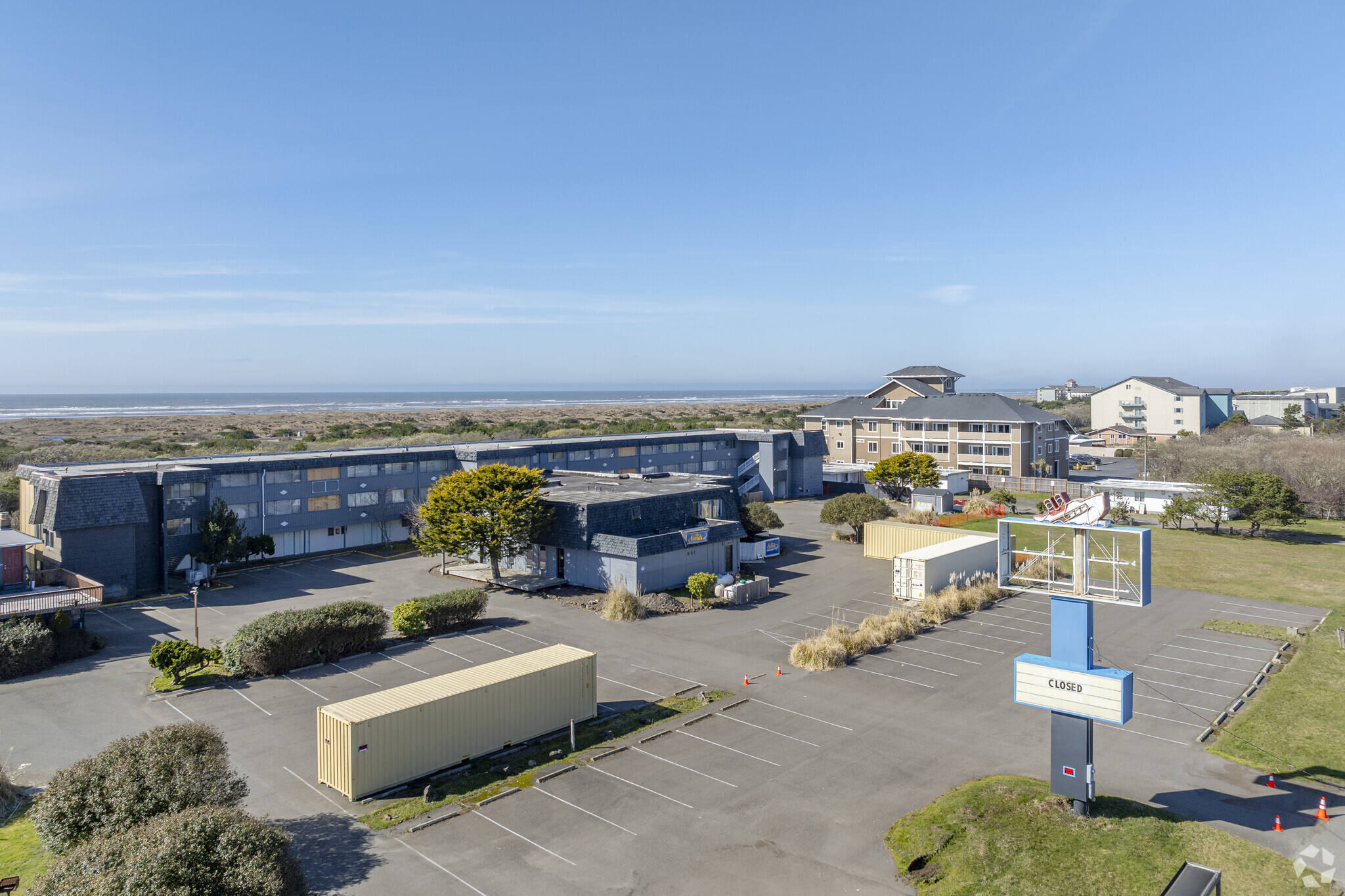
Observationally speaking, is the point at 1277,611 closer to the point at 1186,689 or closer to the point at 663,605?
the point at 1186,689

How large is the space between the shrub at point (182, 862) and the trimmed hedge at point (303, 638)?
15730 mm

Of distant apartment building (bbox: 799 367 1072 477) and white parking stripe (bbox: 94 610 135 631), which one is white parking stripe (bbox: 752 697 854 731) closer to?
white parking stripe (bbox: 94 610 135 631)

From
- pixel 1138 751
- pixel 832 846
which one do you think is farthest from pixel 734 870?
pixel 1138 751

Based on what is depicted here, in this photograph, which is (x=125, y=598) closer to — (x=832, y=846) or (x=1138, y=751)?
(x=832, y=846)

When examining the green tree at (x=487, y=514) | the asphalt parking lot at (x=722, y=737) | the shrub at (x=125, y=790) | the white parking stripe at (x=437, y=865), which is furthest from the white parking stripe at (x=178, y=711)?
the green tree at (x=487, y=514)

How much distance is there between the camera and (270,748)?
73.3ft

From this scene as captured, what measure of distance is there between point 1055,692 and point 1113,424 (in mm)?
127642

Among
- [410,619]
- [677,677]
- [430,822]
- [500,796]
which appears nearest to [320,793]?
[430,822]

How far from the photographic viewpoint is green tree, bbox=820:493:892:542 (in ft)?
172

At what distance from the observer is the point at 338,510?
50.8 meters

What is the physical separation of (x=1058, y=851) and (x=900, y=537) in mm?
31474

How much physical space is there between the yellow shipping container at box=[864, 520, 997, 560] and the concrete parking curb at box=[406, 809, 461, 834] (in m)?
33.1

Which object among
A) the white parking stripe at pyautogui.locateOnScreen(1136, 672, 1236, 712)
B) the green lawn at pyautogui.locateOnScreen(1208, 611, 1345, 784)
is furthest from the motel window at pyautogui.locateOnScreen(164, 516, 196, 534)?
the green lawn at pyautogui.locateOnScreen(1208, 611, 1345, 784)

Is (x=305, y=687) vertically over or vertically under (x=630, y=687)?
over
